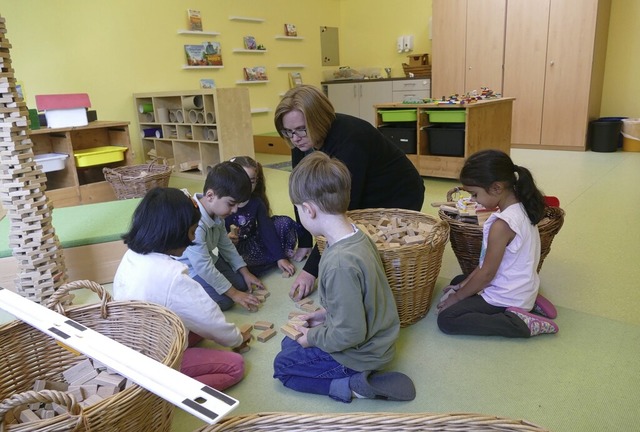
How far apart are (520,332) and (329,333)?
31.8 inches

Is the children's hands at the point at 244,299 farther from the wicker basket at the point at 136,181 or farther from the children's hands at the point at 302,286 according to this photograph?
the wicker basket at the point at 136,181

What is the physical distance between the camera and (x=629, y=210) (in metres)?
3.26

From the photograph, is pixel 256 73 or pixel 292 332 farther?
pixel 256 73

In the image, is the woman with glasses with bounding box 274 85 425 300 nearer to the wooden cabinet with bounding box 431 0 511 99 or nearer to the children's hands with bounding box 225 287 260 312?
the children's hands with bounding box 225 287 260 312

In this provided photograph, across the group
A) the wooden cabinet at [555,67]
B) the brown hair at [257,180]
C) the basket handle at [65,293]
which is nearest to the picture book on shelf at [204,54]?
the wooden cabinet at [555,67]

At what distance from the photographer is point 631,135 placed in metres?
5.52

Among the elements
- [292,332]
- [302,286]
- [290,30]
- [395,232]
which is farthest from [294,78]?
[292,332]

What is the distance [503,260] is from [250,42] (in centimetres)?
566

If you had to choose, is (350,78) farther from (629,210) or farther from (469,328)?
(469,328)

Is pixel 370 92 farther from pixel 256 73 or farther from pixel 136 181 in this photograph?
pixel 136 181

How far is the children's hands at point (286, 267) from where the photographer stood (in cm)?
248

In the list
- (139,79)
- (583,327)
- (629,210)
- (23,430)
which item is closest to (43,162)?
(139,79)

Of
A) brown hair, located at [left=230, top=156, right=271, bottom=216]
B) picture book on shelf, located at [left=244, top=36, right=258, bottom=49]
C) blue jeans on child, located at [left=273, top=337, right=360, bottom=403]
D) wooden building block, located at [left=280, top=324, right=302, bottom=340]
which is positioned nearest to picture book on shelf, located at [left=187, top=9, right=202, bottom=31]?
picture book on shelf, located at [left=244, top=36, right=258, bottom=49]

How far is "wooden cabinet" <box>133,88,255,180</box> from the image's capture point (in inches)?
184
